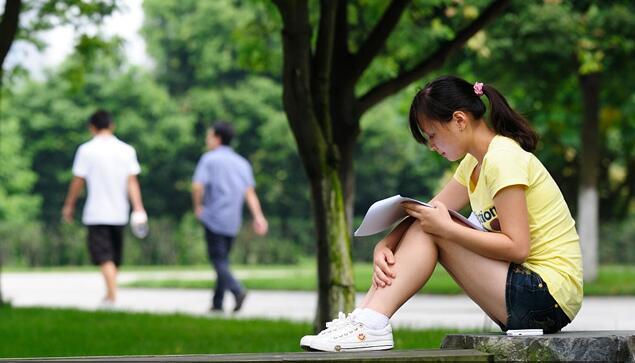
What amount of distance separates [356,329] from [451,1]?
34.3 feet

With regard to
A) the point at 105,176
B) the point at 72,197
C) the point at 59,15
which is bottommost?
the point at 72,197

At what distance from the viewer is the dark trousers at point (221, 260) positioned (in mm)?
13430

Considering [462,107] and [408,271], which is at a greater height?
[462,107]

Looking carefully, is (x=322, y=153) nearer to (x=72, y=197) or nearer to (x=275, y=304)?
(x=72, y=197)

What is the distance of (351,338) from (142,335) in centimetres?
517

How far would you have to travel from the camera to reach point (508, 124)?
15.8ft

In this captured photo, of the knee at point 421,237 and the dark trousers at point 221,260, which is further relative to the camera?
the dark trousers at point 221,260

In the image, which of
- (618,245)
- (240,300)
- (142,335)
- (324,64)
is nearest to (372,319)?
(324,64)

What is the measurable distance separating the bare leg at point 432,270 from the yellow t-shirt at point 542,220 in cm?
16

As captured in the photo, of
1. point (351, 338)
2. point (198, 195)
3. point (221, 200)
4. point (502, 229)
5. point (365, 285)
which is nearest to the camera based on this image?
point (351, 338)

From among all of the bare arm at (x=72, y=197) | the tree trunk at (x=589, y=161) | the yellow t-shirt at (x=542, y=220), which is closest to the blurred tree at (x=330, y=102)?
the yellow t-shirt at (x=542, y=220)

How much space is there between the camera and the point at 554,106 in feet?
72.2

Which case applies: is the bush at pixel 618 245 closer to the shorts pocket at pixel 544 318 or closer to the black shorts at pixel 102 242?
the black shorts at pixel 102 242

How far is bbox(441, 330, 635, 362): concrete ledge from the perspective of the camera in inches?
171
